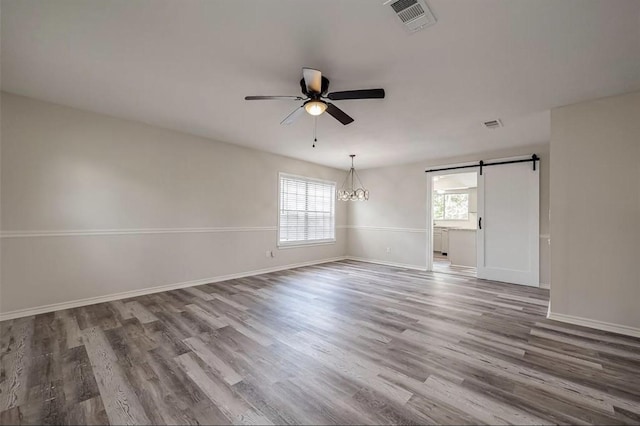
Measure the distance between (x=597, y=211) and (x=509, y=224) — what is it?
2.15 meters

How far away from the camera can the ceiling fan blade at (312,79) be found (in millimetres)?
2193

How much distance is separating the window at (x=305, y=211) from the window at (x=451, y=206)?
417 cm

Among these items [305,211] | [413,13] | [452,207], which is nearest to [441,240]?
[452,207]

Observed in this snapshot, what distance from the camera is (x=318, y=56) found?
234 centimetres

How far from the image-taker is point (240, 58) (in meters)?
2.40

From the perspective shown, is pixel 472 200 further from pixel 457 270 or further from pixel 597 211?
pixel 597 211

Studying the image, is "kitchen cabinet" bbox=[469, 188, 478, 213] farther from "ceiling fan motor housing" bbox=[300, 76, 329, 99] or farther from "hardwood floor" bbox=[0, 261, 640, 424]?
"ceiling fan motor housing" bbox=[300, 76, 329, 99]

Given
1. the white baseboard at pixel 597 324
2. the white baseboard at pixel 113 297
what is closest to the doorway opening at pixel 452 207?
the white baseboard at pixel 597 324

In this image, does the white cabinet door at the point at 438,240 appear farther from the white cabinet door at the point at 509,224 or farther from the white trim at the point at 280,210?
the white trim at the point at 280,210

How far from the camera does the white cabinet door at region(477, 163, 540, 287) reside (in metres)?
4.90

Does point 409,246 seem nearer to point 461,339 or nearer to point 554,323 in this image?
point 554,323

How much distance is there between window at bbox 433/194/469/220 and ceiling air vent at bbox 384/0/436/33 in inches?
309

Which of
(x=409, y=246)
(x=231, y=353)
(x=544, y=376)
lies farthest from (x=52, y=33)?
(x=409, y=246)

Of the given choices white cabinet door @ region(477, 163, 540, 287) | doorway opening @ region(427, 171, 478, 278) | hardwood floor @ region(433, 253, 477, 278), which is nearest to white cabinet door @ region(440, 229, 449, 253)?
doorway opening @ region(427, 171, 478, 278)
